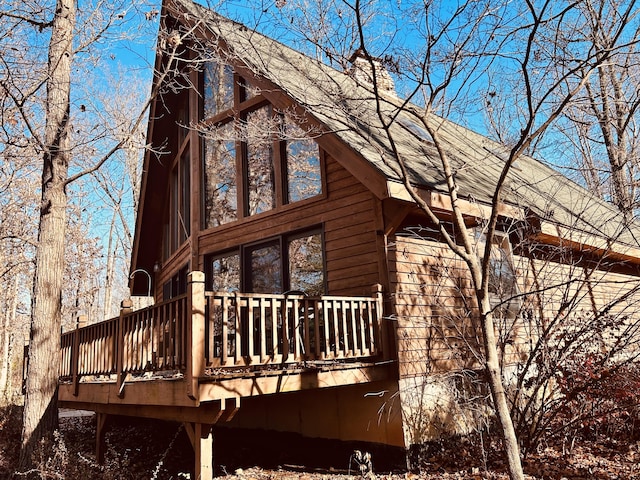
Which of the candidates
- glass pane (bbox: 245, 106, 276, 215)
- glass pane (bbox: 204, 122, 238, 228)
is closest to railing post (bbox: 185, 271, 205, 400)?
glass pane (bbox: 245, 106, 276, 215)

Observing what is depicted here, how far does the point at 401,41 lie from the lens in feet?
19.8

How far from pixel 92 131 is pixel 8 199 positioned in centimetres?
1022

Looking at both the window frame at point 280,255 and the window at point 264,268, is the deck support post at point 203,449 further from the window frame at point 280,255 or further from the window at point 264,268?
the window at point 264,268

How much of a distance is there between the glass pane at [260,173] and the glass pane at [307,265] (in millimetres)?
1023

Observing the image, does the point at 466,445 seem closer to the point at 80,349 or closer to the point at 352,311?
the point at 352,311

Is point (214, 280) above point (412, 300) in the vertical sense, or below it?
above

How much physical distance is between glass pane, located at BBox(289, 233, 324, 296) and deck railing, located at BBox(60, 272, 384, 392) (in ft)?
2.62

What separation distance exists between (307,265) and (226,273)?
208 cm

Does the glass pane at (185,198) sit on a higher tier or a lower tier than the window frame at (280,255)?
higher

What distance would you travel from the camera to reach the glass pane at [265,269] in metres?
8.30

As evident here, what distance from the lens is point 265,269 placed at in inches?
335

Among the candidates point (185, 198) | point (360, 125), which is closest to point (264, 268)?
point (360, 125)

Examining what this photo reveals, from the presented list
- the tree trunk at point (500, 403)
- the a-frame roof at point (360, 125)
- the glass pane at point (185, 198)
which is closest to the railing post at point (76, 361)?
the glass pane at point (185, 198)

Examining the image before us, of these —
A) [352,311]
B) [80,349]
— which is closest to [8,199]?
[80,349]
